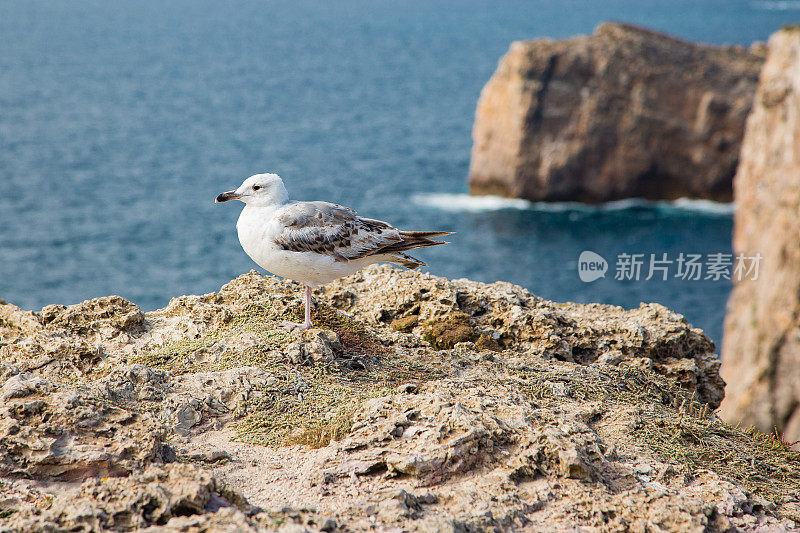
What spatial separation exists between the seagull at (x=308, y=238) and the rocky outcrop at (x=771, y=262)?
86.1ft

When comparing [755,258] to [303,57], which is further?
[303,57]

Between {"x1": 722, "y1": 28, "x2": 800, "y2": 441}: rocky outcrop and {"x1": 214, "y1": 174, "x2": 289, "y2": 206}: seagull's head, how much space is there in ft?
89.5

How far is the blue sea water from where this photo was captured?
60875mm

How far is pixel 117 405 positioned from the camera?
8.71m

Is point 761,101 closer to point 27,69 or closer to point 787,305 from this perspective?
point 787,305

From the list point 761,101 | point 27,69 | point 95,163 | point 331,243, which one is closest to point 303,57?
point 27,69

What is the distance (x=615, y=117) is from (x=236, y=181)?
35.4 meters

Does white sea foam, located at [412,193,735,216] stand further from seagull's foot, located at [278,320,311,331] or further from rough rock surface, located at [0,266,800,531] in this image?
seagull's foot, located at [278,320,311,331]

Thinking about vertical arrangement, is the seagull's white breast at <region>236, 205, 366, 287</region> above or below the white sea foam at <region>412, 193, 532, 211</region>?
above

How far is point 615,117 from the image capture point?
7425cm

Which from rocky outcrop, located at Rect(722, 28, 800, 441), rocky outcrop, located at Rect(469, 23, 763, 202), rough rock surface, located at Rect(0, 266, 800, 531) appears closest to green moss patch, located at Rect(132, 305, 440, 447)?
rough rock surface, located at Rect(0, 266, 800, 531)

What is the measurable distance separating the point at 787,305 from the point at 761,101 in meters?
11.9

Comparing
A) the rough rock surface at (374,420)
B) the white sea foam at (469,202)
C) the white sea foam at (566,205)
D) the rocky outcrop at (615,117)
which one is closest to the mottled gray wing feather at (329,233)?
the rough rock surface at (374,420)

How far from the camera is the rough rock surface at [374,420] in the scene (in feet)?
23.7
